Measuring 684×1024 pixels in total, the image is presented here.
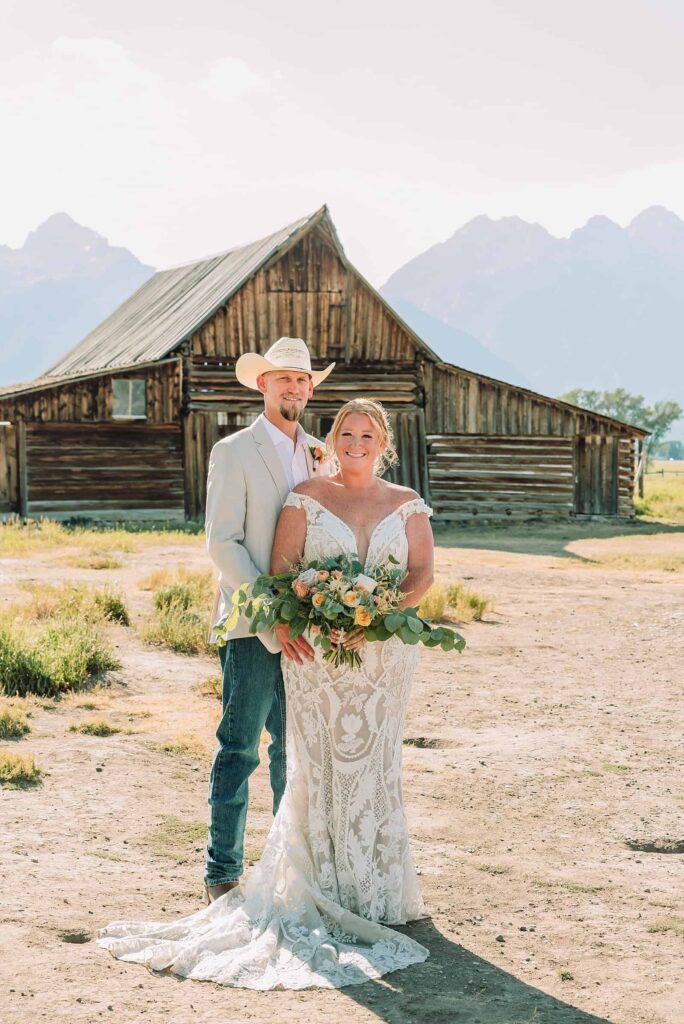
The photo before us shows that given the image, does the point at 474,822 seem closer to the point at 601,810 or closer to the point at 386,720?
the point at 601,810

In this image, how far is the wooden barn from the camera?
961 inches

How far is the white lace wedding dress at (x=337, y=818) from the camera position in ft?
14.1

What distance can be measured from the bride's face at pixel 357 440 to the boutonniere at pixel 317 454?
0.76ft

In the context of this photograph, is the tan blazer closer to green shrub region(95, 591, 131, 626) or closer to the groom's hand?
the groom's hand

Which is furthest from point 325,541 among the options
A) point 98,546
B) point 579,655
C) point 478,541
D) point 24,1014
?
point 478,541

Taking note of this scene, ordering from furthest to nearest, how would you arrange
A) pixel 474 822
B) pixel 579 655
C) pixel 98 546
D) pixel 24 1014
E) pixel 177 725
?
pixel 98 546, pixel 579 655, pixel 177 725, pixel 474 822, pixel 24 1014

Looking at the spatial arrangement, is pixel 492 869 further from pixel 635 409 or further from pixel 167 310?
pixel 635 409

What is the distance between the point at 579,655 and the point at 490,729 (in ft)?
9.50

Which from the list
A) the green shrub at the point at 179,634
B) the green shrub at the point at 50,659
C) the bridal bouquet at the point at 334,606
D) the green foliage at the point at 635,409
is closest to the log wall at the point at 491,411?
the green shrub at the point at 179,634

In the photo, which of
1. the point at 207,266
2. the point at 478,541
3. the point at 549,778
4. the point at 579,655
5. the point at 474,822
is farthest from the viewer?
the point at 207,266

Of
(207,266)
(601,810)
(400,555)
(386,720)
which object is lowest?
(601,810)

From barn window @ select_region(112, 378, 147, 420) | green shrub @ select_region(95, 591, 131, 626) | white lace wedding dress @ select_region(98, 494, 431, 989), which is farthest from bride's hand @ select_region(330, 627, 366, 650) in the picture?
barn window @ select_region(112, 378, 147, 420)

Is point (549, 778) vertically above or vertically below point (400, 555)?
below

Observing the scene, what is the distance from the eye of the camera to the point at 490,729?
8117 mm
